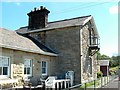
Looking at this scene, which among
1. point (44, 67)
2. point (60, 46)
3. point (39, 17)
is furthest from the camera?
point (39, 17)

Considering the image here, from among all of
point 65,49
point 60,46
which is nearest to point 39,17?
point 60,46

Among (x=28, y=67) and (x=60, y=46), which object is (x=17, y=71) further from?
(x=60, y=46)

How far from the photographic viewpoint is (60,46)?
19.8 metres

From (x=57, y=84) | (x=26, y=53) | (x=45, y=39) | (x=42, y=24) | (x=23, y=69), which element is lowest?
(x=57, y=84)

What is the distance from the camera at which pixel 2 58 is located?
13.4m

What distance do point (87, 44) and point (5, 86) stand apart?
34.6 ft

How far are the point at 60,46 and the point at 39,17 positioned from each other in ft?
13.6

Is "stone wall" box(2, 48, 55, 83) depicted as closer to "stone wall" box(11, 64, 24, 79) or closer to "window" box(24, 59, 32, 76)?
"stone wall" box(11, 64, 24, 79)

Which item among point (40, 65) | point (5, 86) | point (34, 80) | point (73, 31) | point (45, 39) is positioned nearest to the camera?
point (5, 86)

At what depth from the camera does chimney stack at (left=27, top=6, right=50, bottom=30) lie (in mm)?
21539

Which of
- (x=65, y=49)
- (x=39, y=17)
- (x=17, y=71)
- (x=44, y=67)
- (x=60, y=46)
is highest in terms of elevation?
(x=39, y=17)

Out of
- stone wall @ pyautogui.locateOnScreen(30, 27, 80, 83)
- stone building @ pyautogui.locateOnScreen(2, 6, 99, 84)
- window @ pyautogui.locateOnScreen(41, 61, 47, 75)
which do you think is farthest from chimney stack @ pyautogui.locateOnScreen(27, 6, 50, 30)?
window @ pyautogui.locateOnScreen(41, 61, 47, 75)

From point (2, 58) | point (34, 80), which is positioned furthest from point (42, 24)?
point (2, 58)

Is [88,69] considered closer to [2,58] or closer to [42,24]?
[42,24]
